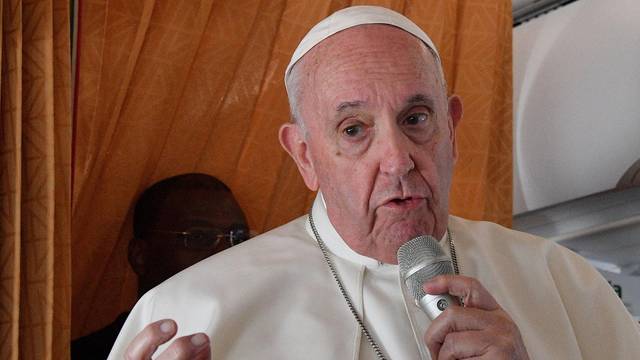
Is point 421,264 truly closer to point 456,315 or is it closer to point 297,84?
point 456,315

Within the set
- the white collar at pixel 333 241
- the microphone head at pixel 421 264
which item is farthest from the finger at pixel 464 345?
the white collar at pixel 333 241

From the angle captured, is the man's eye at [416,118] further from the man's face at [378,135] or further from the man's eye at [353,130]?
the man's eye at [353,130]

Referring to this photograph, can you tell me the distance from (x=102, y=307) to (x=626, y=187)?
237cm

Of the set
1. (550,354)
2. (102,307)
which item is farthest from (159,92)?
(550,354)

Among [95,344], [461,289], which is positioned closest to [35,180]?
[95,344]

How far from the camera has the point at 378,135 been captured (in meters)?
2.07

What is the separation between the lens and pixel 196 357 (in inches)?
62.5

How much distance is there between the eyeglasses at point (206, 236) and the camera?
10.5 feet

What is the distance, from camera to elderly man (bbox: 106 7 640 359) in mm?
2074

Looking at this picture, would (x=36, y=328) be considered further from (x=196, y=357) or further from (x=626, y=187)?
(x=626, y=187)

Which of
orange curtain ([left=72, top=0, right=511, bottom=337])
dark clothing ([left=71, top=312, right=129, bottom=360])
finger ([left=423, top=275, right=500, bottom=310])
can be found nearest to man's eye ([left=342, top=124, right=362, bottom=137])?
finger ([left=423, top=275, right=500, bottom=310])

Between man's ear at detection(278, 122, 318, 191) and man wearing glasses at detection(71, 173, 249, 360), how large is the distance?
88 cm

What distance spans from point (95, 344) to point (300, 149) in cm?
115

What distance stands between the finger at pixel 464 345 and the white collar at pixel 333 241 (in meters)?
0.72
